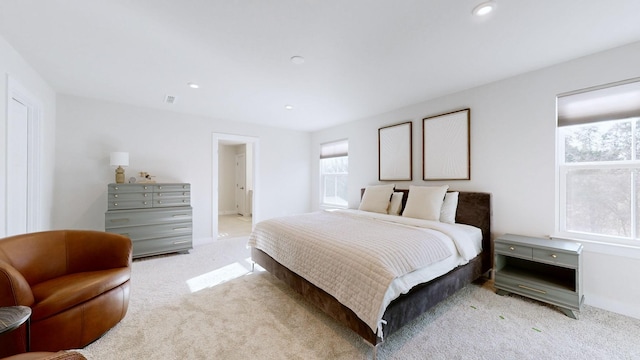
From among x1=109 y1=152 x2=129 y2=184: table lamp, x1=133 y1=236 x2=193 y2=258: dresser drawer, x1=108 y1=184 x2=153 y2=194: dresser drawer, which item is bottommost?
x1=133 y1=236 x2=193 y2=258: dresser drawer

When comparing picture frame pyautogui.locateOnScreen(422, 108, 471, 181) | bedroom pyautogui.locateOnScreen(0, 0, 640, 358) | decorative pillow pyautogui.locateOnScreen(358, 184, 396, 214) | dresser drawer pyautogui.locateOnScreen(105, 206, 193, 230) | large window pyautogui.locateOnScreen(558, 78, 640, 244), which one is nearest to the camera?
large window pyautogui.locateOnScreen(558, 78, 640, 244)

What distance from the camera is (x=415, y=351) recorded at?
1723mm

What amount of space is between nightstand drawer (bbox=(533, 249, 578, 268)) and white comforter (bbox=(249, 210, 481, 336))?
51cm

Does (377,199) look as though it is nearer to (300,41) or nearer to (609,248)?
(609,248)

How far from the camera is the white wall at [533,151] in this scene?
7.30 ft

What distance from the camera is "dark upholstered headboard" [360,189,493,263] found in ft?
9.49

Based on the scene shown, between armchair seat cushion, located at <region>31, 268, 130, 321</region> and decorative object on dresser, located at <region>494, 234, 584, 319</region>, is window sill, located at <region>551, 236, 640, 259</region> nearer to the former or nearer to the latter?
decorative object on dresser, located at <region>494, 234, 584, 319</region>

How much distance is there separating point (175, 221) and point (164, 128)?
1668 millimetres

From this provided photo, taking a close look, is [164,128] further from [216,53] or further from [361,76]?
[361,76]

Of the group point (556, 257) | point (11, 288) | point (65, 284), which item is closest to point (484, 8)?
point (556, 257)

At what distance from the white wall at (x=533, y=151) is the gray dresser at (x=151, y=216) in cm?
399

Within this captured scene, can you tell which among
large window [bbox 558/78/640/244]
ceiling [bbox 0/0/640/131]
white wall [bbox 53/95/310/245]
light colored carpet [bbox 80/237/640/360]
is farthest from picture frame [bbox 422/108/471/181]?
white wall [bbox 53/95/310/245]

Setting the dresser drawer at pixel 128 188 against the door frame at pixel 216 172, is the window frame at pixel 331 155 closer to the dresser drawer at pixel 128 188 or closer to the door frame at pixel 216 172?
the door frame at pixel 216 172

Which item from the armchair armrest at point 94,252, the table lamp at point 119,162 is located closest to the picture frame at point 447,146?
the armchair armrest at point 94,252
